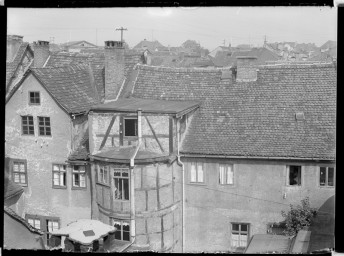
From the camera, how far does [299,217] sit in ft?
57.0

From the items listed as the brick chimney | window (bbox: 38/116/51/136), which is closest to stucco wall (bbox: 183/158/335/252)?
the brick chimney

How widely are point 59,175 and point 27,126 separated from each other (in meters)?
2.43

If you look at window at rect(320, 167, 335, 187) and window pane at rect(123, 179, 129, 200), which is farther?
window at rect(320, 167, 335, 187)

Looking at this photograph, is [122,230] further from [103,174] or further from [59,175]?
[59,175]

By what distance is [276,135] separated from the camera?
1900 centimetres

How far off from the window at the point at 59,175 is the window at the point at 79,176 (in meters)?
0.48

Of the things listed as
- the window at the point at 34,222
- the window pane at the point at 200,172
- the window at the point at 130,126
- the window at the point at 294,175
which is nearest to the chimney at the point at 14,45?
the window at the point at 34,222

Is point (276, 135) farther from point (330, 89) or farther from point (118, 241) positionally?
point (118, 241)

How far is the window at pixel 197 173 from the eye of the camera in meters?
19.2

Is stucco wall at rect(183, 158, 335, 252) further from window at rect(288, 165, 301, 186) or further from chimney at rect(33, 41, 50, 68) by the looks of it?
chimney at rect(33, 41, 50, 68)

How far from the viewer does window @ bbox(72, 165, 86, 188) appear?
20.1 meters

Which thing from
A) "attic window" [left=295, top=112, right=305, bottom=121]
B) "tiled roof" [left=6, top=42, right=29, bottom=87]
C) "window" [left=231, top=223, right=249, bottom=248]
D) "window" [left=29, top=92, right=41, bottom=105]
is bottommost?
"window" [left=231, top=223, right=249, bottom=248]

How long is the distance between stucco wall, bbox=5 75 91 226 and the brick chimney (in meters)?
2.47

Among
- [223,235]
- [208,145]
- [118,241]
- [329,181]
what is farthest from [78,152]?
[329,181]
